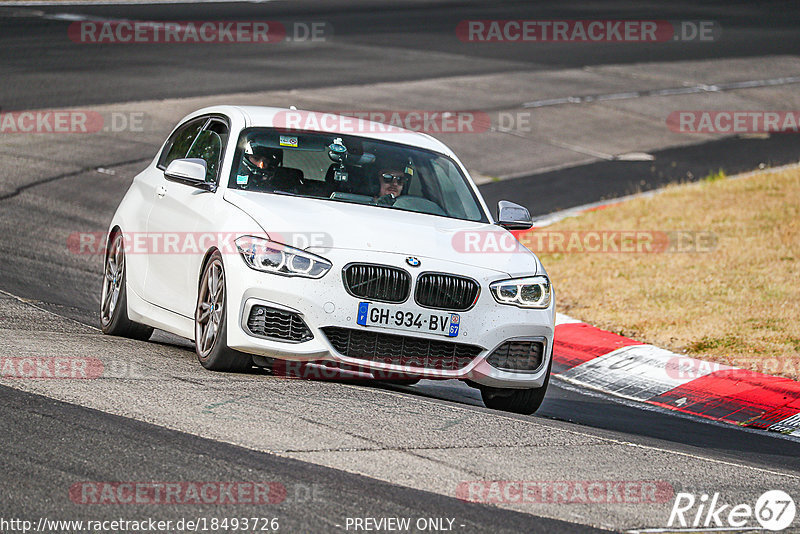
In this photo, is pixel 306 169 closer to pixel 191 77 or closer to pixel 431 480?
pixel 431 480

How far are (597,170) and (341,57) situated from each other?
962 cm

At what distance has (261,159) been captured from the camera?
8.43 meters

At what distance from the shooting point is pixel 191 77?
78.0 ft

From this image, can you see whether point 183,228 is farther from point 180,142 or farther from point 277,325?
point 180,142

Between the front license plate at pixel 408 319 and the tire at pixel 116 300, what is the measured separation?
2475mm

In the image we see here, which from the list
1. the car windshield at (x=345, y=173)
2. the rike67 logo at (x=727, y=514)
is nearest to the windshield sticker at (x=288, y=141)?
the car windshield at (x=345, y=173)

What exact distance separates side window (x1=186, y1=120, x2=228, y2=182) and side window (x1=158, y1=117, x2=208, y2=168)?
5.1 inches

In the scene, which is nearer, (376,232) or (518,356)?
(376,232)

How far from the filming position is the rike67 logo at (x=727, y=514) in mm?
5477

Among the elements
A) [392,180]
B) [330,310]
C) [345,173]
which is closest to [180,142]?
[345,173]

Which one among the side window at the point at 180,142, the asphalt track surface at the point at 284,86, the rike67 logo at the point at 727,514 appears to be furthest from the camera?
the side window at the point at 180,142

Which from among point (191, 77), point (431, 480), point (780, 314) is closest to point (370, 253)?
point (431, 480)

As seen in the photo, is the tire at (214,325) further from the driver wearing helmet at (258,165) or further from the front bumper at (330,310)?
the driver wearing helmet at (258,165)

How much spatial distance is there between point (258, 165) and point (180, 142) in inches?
56.9
